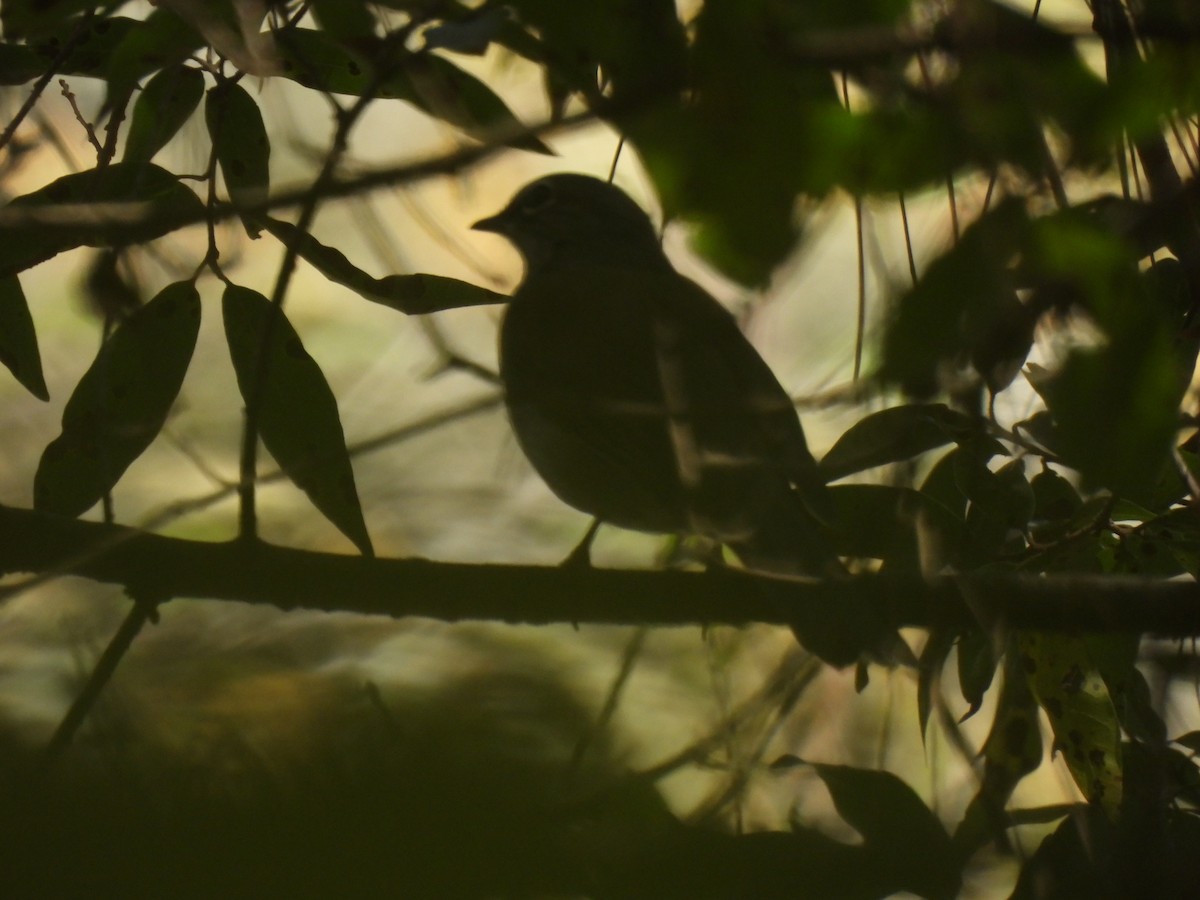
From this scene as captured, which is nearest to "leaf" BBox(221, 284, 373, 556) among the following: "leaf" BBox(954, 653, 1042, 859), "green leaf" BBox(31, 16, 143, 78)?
"green leaf" BBox(31, 16, 143, 78)

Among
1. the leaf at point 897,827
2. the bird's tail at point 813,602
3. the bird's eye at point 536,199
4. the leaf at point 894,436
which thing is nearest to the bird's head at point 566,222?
the bird's eye at point 536,199

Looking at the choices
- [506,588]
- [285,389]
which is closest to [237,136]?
[285,389]

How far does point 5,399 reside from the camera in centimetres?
379

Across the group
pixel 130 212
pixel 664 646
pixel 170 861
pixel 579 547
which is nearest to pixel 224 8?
pixel 130 212

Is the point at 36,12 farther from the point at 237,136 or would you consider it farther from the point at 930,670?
the point at 930,670

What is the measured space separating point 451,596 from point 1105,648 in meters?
1.06

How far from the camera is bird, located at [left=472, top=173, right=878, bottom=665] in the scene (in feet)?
7.91

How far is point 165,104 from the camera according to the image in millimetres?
2246

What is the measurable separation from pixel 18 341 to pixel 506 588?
916mm

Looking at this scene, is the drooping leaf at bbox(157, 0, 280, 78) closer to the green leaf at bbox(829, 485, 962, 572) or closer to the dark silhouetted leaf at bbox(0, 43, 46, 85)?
the dark silhouetted leaf at bbox(0, 43, 46, 85)

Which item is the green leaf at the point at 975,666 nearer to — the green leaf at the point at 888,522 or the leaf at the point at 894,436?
the green leaf at the point at 888,522

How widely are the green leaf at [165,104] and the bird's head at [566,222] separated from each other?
1.92 m

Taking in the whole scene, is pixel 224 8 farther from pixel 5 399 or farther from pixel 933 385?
pixel 5 399

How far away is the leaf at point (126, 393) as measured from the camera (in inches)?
86.8
